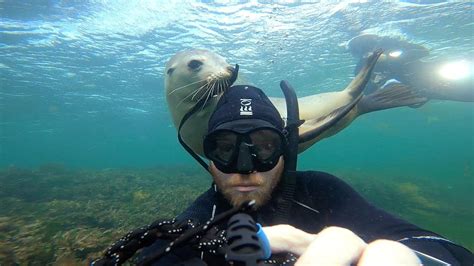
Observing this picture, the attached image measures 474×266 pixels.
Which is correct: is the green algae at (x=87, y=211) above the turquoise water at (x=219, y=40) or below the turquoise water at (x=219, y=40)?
below

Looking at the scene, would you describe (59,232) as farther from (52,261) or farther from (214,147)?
(214,147)

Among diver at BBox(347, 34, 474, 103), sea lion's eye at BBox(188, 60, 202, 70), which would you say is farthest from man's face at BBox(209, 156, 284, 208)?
diver at BBox(347, 34, 474, 103)

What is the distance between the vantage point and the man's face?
8.69ft

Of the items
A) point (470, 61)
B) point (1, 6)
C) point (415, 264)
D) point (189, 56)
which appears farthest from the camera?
point (470, 61)

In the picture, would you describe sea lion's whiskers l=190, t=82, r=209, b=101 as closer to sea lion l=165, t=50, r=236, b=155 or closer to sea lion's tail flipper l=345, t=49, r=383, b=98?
sea lion l=165, t=50, r=236, b=155

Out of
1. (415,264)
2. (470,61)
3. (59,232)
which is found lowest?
(59,232)

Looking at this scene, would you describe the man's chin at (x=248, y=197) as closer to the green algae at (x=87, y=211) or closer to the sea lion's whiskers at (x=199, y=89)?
the sea lion's whiskers at (x=199, y=89)

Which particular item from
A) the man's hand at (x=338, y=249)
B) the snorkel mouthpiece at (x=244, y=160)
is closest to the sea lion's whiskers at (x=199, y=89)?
the snorkel mouthpiece at (x=244, y=160)

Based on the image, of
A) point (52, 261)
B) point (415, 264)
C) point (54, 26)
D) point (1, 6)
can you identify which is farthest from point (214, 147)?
point (54, 26)

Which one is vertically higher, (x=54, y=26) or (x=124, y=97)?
(x=54, y=26)

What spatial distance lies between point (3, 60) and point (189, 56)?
18.0 m

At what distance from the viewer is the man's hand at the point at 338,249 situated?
3.72ft

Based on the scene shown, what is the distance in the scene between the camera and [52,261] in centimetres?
546

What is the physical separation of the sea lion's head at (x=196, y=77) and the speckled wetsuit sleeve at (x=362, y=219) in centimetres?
211
